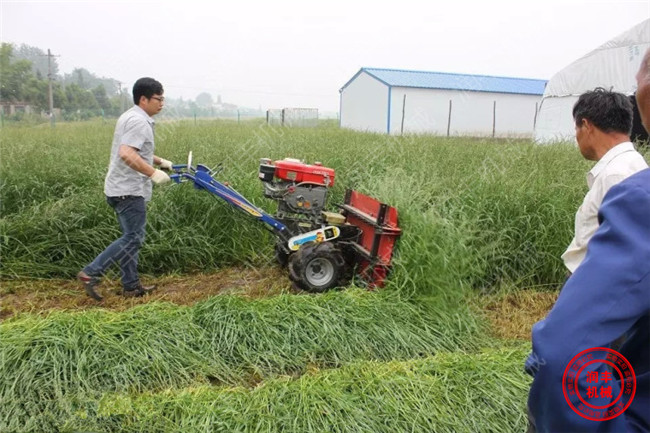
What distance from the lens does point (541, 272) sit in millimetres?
4598

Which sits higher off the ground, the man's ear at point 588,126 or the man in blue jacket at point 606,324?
the man's ear at point 588,126

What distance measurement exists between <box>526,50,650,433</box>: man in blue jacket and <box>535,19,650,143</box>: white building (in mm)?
10071

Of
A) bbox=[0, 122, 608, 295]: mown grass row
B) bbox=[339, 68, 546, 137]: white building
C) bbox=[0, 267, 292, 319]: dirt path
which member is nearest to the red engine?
bbox=[0, 122, 608, 295]: mown grass row

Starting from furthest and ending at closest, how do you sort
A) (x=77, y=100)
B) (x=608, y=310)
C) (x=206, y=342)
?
(x=77, y=100) < (x=206, y=342) < (x=608, y=310)

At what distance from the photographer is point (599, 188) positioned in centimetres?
229

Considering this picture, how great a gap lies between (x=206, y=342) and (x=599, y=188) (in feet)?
7.61

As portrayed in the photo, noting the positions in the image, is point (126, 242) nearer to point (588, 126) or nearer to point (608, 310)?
point (588, 126)

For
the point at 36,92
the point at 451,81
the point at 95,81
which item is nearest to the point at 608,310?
the point at 95,81

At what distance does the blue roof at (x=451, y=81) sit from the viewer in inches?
874

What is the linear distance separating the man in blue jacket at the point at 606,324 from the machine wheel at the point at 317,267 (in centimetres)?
310

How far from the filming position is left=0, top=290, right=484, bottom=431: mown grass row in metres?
2.68

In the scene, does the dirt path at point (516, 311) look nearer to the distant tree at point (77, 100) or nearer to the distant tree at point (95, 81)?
the distant tree at point (95, 81)

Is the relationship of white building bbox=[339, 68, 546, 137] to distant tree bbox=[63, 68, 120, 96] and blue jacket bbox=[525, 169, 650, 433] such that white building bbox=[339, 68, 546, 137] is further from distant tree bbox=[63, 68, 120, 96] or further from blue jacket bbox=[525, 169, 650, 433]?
blue jacket bbox=[525, 169, 650, 433]

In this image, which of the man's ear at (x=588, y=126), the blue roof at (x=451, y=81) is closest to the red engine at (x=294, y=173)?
the man's ear at (x=588, y=126)
